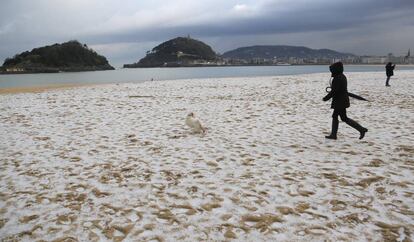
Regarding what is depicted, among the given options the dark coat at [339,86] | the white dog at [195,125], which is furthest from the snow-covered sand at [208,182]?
the dark coat at [339,86]

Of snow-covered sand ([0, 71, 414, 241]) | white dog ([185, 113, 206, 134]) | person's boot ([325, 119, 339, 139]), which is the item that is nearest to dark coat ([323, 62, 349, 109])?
person's boot ([325, 119, 339, 139])

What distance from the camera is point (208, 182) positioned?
20.8ft

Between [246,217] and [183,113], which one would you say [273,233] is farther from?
[183,113]

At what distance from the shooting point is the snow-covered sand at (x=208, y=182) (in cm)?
461

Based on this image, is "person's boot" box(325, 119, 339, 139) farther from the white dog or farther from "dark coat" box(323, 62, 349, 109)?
the white dog

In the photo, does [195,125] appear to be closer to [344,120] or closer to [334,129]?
[334,129]

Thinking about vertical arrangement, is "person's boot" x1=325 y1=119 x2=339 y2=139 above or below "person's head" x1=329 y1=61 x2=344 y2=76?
below

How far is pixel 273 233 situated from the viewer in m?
4.45

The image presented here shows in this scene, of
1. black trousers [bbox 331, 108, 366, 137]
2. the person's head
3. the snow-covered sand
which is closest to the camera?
the snow-covered sand

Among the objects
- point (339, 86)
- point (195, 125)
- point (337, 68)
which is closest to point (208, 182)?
point (195, 125)

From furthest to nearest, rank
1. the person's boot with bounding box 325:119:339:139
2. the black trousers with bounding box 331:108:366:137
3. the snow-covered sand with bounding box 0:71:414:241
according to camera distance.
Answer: the person's boot with bounding box 325:119:339:139 → the black trousers with bounding box 331:108:366:137 → the snow-covered sand with bounding box 0:71:414:241

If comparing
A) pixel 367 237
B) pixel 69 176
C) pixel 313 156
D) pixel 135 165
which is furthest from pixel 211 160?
pixel 367 237

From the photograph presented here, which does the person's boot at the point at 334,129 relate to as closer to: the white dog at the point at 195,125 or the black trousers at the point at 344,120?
the black trousers at the point at 344,120

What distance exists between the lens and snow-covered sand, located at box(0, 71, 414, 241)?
4.61m
